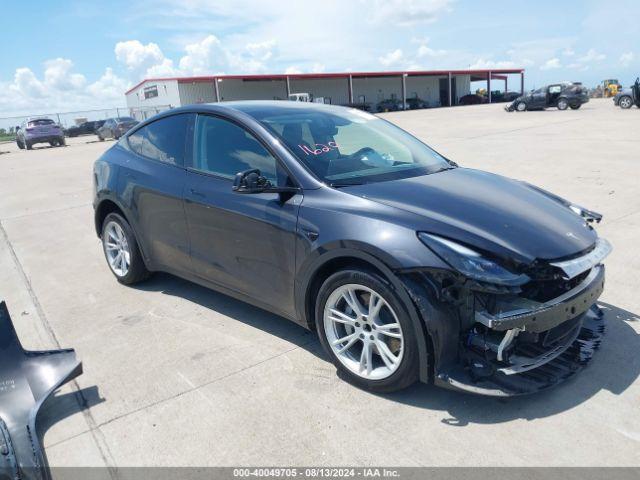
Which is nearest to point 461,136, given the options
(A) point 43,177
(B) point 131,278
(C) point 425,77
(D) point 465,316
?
(A) point 43,177

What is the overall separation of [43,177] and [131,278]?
1126 centimetres

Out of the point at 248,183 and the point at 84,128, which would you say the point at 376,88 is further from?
the point at 248,183

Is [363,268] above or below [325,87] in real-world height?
below

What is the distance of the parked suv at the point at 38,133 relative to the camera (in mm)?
28844

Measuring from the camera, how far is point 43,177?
14.5 m

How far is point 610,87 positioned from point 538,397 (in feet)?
191

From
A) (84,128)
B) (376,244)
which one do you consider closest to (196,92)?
(84,128)

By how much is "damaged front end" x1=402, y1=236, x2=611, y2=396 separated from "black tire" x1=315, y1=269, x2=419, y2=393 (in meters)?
0.11

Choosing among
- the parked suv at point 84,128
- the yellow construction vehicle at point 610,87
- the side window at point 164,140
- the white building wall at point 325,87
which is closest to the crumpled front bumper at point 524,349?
the side window at point 164,140

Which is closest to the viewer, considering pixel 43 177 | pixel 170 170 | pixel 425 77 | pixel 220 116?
pixel 220 116

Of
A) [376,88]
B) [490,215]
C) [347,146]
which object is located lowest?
[490,215]

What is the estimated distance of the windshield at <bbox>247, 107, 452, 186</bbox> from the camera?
3.47 meters

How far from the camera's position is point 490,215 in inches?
119

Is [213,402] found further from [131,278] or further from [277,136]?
[131,278]
